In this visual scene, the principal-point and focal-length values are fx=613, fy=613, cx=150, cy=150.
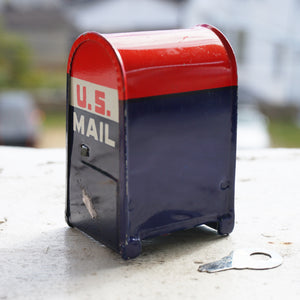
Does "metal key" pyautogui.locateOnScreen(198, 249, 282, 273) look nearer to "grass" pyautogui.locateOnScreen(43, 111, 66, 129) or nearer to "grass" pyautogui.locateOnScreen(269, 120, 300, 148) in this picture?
"grass" pyautogui.locateOnScreen(269, 120, 300, 148)

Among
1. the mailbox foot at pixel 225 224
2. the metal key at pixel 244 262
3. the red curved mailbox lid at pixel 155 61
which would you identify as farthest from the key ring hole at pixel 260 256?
the red curved mailbox lid at pixel 155 61

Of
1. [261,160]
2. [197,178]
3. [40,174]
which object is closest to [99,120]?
[197,178]

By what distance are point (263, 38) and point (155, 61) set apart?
51.3 feet

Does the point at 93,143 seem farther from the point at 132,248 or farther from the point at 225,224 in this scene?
the point at 225,224

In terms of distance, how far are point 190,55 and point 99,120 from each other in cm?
40

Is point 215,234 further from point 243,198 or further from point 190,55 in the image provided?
point 190,55

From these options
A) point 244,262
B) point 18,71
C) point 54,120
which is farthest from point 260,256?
point 18,71

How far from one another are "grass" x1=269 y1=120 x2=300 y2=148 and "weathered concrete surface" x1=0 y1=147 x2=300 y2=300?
997 cm

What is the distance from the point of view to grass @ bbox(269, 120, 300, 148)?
13078 millimetres

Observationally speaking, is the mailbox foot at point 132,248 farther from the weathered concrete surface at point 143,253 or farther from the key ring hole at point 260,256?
the key ring hole at point 260,256

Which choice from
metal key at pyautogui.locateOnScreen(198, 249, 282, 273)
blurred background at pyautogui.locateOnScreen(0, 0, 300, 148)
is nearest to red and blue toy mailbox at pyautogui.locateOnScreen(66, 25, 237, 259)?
metal key at pyautogui.locateOnScreen(198, 249, 282, 273)

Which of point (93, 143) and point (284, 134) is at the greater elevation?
point (93, 143)

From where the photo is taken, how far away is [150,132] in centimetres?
214

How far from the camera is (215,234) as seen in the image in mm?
2457
